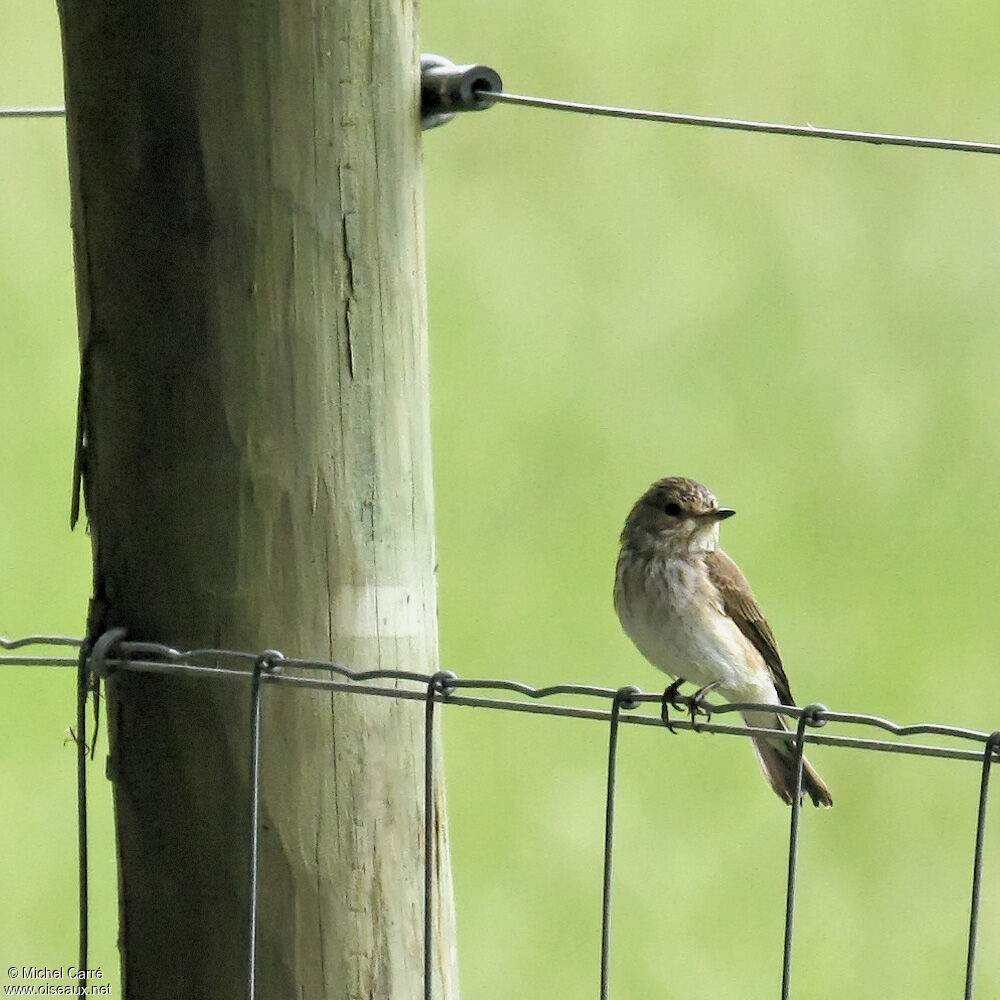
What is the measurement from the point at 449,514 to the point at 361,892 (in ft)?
23.8

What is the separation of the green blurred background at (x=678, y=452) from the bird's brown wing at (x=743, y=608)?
3660 mm

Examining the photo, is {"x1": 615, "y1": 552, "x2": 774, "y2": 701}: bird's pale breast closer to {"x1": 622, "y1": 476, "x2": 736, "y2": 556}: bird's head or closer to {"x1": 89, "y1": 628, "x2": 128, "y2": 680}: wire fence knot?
{"x1": 622, "y1": 476, "x2": 736, "y2": 556}: bird's head

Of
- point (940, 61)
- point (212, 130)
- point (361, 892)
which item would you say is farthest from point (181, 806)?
point (940, 61)

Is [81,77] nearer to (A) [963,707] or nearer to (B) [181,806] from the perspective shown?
(B) [181,806]

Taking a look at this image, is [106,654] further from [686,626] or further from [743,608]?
[743,608]

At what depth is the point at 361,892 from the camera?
8.84 ft

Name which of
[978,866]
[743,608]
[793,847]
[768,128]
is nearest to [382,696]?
[793,847]

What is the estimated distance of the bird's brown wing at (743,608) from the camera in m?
4.47

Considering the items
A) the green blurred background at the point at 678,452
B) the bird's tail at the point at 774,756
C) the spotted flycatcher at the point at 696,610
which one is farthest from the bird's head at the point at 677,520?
the green blurred background at the point at 678,452

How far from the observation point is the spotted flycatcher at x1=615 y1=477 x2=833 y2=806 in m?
4.33

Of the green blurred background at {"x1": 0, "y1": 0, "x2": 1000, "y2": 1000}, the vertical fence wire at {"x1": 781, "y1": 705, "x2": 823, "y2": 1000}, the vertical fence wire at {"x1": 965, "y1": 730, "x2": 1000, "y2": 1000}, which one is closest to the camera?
the vertical fence wire at {"x1": 965, "y1": 730, "x2": 1000, "y2": 1000}

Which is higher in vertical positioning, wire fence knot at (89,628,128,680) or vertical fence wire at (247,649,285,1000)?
wire fence knot at (89,628,128,680)

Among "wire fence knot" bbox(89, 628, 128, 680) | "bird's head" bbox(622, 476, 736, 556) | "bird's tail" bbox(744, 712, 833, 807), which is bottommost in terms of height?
"bird's tail" bbox(744, 712, 833, 807)

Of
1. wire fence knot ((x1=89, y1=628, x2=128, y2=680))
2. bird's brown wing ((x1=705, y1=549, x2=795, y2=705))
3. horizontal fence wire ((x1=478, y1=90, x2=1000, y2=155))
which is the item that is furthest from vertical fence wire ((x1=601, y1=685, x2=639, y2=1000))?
bird's brown wing ((x1=705, y1=549, x2=795, y2=705))
